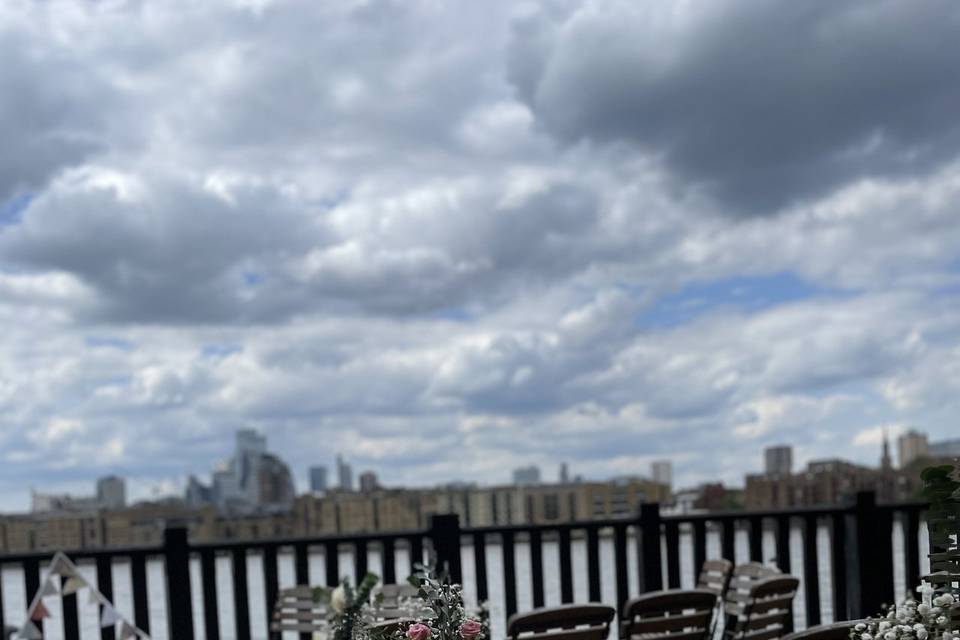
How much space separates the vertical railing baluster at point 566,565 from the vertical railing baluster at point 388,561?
0.97m

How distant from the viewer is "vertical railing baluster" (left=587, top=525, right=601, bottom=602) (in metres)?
6.27

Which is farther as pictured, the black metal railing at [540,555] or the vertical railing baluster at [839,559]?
the vertical railing baluster at [839,559]

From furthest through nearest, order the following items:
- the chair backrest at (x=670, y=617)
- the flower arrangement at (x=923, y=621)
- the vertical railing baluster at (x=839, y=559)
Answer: the vertical railing baluster at (x=839, y=559) < the chair backrest at (x=670, y=617) < the flower arrangement at (x=923, y=621)

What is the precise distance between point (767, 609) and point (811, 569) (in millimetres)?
1624

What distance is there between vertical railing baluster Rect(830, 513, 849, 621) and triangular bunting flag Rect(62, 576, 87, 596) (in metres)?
4.46

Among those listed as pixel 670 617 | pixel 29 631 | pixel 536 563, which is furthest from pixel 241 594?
pixel 670 617

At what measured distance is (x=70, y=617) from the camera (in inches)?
227

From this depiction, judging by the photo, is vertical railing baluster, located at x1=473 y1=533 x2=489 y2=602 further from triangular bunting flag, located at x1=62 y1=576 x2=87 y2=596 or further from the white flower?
the white flower

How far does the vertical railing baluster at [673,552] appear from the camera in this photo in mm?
6487

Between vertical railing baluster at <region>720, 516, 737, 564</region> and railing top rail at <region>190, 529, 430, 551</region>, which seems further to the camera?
vertical railing baluster at <region>720, 516, 737, 564</region>

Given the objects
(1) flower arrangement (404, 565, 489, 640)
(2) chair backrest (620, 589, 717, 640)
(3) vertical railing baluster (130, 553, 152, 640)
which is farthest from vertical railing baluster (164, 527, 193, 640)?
(1) flower arrangement (404, 565, 489, 640)

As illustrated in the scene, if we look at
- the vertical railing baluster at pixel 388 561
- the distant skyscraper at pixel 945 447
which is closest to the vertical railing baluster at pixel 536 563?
the vertical railing baluster at pixel 388 561

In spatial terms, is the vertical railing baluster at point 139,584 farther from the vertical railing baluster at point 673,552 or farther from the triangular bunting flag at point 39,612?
the vertical railing baluster at point 673,552

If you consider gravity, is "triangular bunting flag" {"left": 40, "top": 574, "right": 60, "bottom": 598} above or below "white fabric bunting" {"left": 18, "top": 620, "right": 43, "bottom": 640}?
above
